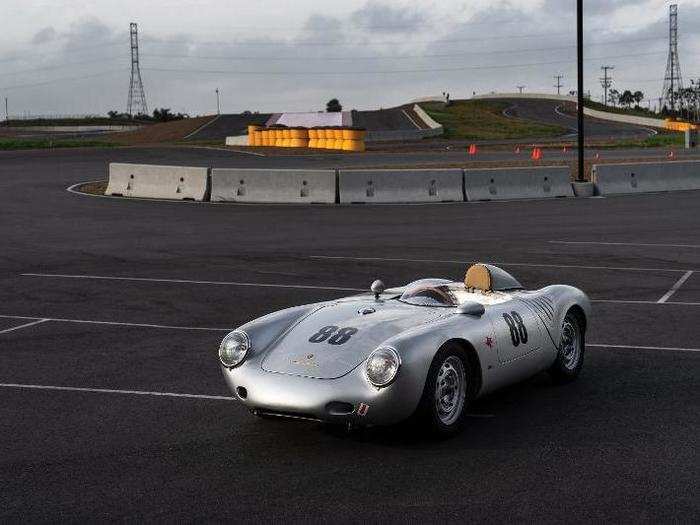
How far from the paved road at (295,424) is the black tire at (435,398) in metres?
0.12

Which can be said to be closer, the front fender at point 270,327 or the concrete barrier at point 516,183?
the front fender at point 270,327

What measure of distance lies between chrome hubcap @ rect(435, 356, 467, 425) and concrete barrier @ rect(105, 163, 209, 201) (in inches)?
840

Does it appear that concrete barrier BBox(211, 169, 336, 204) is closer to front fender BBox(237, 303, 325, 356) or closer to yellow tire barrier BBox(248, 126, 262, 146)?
front fender BBox(237, 303, 325, 356)

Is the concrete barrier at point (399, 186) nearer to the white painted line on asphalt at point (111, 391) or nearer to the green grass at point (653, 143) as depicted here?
the white painted line on asphalt at point (111, 391)

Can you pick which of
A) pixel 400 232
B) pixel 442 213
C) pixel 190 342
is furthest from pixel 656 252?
pixel 190 342

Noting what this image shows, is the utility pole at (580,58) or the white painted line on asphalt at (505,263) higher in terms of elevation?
the utility pole at (580,58)

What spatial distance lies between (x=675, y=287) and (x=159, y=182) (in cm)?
1834

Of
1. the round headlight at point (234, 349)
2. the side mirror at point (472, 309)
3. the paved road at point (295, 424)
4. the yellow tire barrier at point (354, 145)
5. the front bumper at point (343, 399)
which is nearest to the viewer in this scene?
the paved road at point (295, 424)

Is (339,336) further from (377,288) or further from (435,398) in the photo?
(377,288)

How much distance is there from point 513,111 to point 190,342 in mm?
102276

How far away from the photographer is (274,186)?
28266mm

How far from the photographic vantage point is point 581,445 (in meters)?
7.40

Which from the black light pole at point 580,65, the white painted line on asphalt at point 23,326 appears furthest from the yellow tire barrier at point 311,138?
the white painted line on asphalt at point 23,326

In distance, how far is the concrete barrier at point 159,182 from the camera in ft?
94.2
